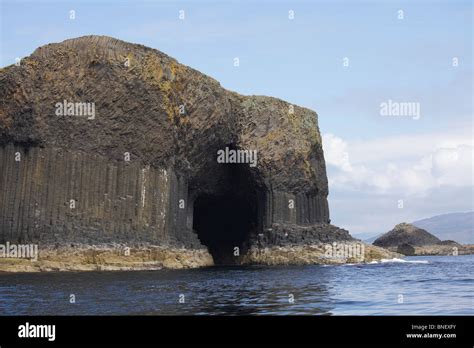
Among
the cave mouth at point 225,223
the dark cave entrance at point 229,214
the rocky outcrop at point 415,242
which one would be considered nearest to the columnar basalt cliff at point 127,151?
the dark cave entrance at point 229,214

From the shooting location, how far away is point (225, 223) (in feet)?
324

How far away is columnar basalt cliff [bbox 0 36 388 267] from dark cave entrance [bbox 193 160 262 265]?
308 mm

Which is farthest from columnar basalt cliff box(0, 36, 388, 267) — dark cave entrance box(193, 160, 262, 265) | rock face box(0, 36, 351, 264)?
dark cave entrance box(193, 160, 262, 265)

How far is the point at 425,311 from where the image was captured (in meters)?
26.3

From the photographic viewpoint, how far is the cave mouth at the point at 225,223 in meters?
93.1

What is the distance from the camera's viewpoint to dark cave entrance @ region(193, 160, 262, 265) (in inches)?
3546

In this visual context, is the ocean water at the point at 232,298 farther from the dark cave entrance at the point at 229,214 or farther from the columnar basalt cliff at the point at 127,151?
the dark cave entrance at the point at 229,214

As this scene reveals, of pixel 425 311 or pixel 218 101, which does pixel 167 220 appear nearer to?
pixel 218 101

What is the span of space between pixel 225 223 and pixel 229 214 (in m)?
1.53

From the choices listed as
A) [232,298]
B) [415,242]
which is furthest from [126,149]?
[415,242]

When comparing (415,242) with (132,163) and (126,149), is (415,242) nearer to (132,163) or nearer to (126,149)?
(132,163)

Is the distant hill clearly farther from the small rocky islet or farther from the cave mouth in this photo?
the cave mouth
